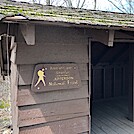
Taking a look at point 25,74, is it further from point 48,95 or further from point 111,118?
point 111,118

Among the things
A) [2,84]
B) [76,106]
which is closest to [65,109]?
[76,106]

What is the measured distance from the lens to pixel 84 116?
3.08 metres

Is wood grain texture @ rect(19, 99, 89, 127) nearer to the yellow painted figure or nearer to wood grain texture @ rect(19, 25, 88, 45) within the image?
the yellow painted figure

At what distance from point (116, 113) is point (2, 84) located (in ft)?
21.5

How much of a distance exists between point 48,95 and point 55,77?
0.28m

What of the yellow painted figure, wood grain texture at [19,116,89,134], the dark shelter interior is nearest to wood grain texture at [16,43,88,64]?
the yellow painted figure

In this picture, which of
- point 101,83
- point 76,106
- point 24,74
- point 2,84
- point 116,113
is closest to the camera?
point 24,74

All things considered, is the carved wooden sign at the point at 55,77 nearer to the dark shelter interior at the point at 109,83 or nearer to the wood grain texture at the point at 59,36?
the wood grain texture at the point at 59,36

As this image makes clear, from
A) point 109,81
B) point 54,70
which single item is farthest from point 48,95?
point 109,81

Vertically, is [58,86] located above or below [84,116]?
above

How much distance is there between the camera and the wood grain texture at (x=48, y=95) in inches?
104

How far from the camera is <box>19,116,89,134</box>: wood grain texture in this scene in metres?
2.74

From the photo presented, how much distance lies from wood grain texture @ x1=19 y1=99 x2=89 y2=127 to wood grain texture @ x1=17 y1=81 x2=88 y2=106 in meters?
0.07

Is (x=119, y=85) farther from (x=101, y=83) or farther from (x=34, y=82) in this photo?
(x=34, y=82)
